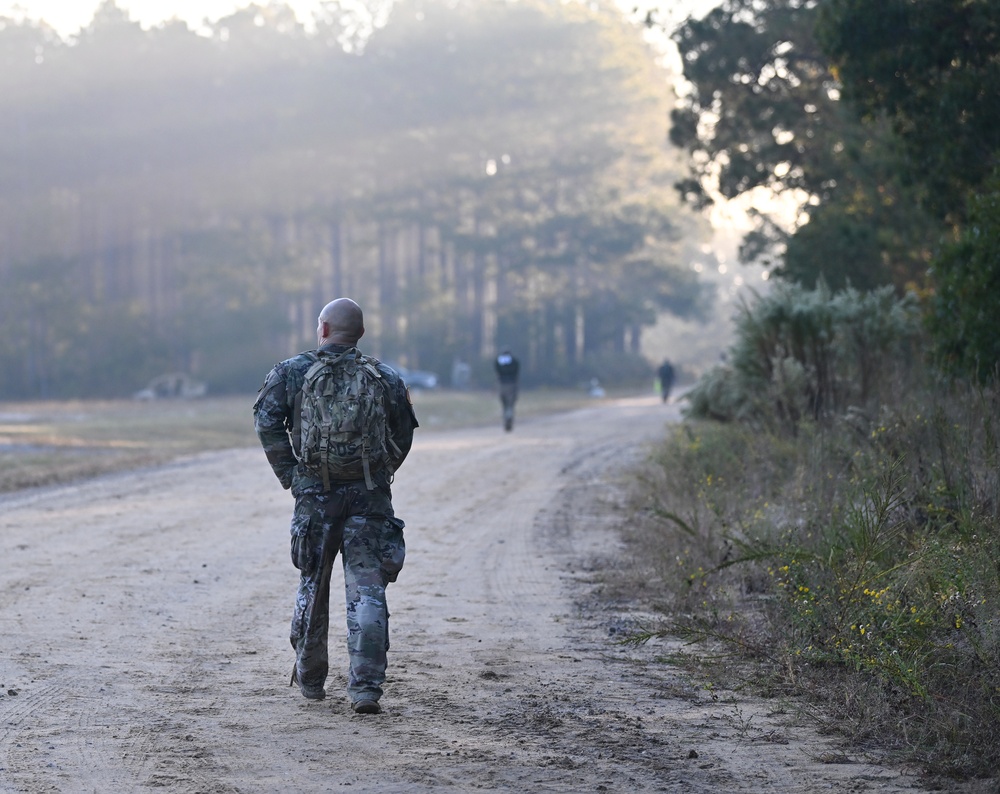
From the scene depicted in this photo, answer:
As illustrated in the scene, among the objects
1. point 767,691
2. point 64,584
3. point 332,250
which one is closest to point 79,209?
point 332,250

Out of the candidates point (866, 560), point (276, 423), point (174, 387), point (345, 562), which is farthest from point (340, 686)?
point (174, 387)

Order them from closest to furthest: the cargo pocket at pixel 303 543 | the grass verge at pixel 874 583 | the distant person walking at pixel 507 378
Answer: the grass verge at pixel 874 583 → the cargo pocket at pixel 303 543 → the distant person walking at pixel 507 378

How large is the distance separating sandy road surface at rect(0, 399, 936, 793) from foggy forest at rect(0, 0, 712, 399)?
5407 cm

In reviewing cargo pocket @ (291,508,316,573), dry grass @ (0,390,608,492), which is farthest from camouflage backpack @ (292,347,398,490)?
dry grass @ (0,390,608,492)

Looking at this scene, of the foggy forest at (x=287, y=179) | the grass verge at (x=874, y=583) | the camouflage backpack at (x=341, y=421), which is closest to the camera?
the grass verge at (x=874, y=583)

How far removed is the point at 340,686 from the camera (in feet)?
23.3

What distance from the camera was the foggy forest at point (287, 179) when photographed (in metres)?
64.6

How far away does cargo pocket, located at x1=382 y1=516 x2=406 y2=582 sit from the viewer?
6.75 m

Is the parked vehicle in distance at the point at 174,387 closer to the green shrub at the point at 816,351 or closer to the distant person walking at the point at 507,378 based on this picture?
the distant person walking at the point at 507,378

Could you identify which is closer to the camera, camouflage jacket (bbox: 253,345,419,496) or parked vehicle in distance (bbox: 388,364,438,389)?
camouflage jacket (bbox: 253,345,419,496)

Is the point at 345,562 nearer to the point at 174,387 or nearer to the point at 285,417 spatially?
the point at 285,417

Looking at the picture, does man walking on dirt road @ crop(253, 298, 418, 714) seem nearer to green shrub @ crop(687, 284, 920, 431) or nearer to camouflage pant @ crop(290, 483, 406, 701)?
camouflage pant @ crop(290, 483, 406, 701)

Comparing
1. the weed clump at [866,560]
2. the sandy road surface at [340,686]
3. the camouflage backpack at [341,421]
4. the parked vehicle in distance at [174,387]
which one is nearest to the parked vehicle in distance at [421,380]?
the parked vehicle in distance at [174,387]

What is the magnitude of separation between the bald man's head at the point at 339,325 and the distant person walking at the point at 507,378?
71.9 feet
